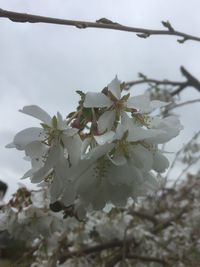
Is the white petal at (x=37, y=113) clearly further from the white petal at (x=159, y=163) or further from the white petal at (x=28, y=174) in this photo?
the white petal at (x=159, y=163)

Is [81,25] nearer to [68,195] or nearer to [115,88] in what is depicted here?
[115,88]

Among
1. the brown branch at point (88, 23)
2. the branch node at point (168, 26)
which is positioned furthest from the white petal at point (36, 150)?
the branch node at point (168, 26)

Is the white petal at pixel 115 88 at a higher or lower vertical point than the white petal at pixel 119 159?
higher

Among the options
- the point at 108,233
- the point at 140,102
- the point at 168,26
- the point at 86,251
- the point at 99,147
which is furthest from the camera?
the point at 108,233

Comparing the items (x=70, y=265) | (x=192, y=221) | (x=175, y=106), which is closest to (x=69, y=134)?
(x=70, y=265)

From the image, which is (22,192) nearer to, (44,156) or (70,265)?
(44,156)

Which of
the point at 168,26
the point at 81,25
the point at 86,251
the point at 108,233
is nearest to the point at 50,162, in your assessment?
the point at 81,25
